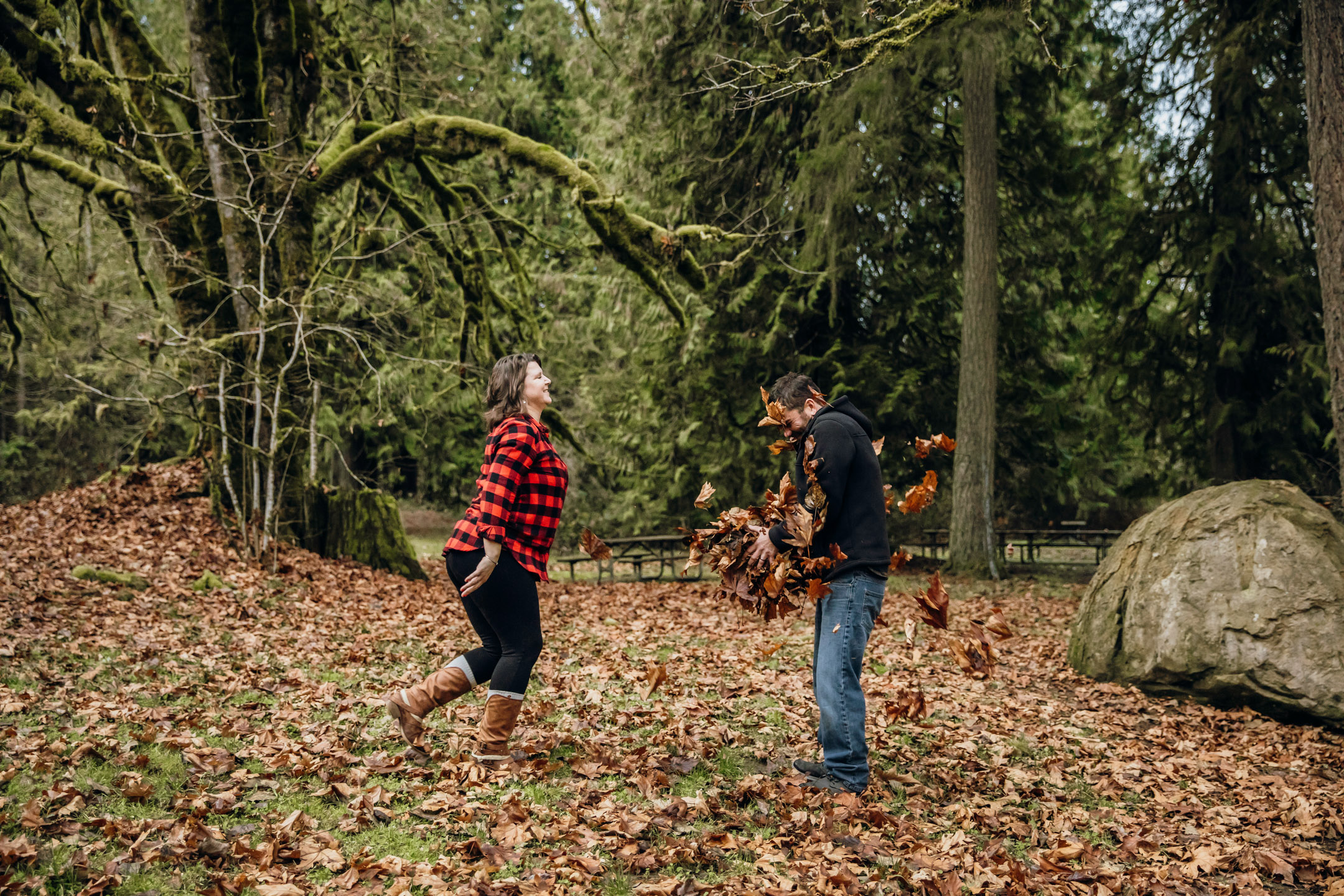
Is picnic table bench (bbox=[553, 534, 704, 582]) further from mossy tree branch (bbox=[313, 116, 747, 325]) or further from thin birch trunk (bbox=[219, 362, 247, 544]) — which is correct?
thin birch trunk (bbox=[219, 362, 247, 544])

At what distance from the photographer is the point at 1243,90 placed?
36.4 ft

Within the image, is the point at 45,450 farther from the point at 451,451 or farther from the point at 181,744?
the point at 181,744

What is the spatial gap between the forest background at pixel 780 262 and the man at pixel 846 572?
20.2 ft

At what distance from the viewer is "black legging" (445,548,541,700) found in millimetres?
4102

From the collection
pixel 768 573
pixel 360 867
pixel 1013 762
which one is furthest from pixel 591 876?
pixel 1013 762

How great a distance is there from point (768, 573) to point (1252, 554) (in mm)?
4340

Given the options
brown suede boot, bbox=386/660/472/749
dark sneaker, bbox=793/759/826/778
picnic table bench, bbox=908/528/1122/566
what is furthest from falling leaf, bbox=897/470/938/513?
picnic table bench, bbox=908/528/1122/566

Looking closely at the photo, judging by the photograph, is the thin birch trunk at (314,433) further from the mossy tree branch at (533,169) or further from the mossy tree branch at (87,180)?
the mossy tree branch at (87,180)

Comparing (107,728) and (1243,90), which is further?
(1243,90)

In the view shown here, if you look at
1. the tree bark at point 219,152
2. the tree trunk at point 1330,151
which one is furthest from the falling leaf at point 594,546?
the tree bark at point 219,152

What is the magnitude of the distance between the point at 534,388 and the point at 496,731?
5.54ft

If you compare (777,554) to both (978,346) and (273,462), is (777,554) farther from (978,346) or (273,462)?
(978,346)

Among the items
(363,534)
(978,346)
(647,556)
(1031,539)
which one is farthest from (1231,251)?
(363,534)

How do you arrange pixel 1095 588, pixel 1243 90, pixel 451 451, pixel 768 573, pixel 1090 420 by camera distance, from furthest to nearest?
pixel 451 451 < pixel 1090 420 < pixel 1243 90 < pixel 1095 588 < pixel 768 573
